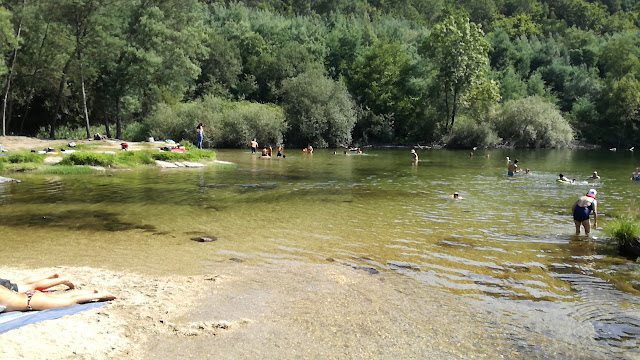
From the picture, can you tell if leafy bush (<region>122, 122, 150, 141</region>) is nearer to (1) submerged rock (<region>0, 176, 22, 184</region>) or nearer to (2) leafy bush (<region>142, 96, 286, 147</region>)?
(2) leafy bush (<region>142, 96, 286, 147</region>)

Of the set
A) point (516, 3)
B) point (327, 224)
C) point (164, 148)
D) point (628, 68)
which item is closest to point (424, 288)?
point (327, 224)

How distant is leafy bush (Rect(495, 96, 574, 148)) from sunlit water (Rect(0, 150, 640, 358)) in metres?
45.3

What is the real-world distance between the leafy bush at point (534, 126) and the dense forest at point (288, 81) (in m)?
0.19

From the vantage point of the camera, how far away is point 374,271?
451 inches

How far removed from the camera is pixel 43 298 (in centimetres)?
815

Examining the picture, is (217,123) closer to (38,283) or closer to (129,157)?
(129,157)

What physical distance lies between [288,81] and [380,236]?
186 ft

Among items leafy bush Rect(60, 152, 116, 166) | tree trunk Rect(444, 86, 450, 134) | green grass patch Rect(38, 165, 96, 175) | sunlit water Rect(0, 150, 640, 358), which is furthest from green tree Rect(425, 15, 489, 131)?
green grass patch Rect(38, 165, 96, 175)

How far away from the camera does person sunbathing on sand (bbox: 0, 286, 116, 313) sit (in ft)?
25.4

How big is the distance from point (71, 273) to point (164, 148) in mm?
29975

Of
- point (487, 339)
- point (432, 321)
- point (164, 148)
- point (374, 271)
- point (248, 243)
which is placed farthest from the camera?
point (164, 148)

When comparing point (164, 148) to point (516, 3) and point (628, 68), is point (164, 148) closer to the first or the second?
point (628, 68)

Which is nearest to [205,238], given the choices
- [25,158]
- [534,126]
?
[25,158]

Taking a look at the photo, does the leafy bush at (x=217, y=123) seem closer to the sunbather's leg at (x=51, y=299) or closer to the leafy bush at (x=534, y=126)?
the leafy bush at (x=534, y=126)
